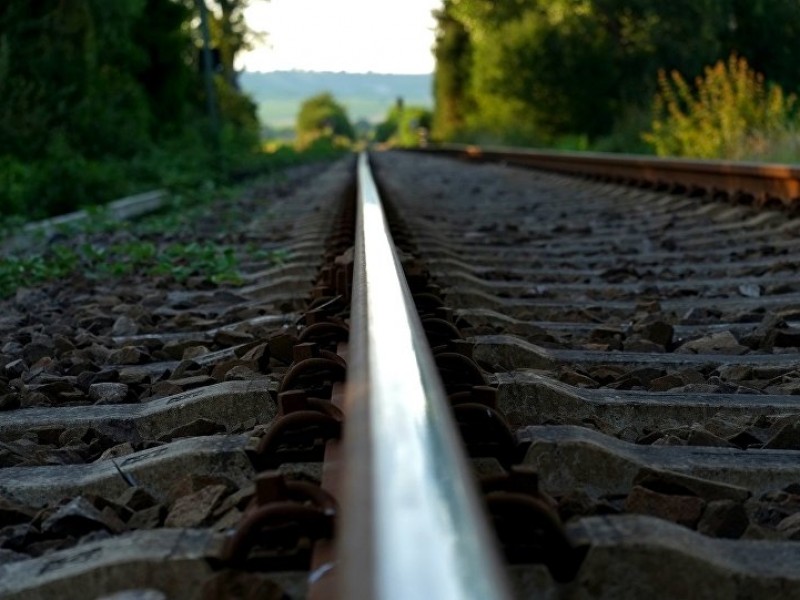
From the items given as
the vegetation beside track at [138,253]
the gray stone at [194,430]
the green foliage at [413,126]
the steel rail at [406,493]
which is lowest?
the green foliage at [413,126]

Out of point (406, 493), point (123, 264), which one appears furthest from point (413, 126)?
point (406, 493)

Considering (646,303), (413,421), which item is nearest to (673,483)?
(413,421)

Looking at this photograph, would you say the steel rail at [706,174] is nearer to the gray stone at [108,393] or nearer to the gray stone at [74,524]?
the gray stone at [108,393]

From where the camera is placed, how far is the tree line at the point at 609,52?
29938 millimetres

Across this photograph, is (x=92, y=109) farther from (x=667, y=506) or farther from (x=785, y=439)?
(x=667, y=506)

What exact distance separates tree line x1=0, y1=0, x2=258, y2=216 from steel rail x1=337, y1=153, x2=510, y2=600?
916 cm

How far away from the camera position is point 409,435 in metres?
1.60

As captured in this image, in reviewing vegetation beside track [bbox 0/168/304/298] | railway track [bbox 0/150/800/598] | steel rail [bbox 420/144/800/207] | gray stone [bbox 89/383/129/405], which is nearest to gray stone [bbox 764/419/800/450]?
railway track [bbox 0/150/800/598]

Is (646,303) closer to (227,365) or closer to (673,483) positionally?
(227,365)

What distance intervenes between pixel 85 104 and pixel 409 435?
611 inches

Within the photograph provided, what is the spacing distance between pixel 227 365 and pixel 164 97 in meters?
23.3

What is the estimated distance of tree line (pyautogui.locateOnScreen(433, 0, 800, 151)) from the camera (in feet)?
98.2

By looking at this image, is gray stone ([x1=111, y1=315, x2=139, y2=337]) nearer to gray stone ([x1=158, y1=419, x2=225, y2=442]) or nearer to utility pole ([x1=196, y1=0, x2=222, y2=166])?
gray stone ([x1=158, y1=419, x2=225, y2=442])

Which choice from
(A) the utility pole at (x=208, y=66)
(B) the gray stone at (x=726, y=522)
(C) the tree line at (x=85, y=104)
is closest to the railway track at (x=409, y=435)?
(B) the gray stone at (x=726, y=522)
